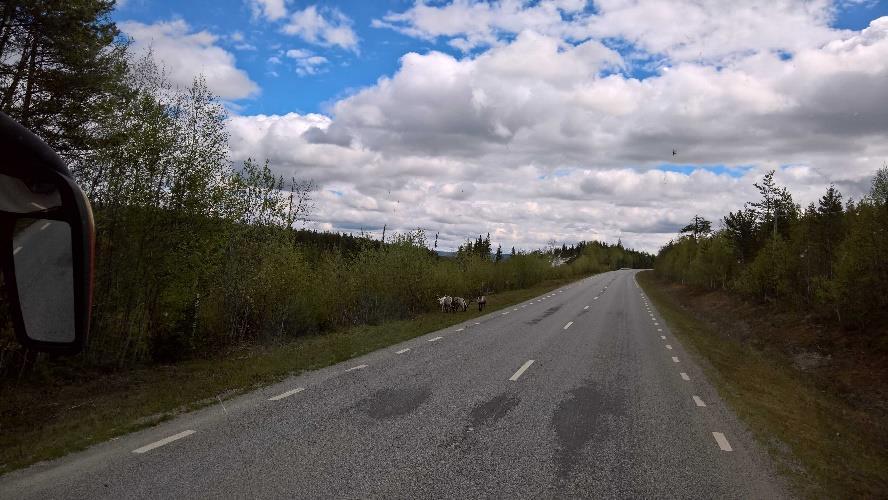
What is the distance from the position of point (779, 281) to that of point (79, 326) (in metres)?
36.0

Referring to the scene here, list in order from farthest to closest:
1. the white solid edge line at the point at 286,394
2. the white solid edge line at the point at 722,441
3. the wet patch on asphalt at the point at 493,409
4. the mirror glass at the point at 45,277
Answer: the white solid edge line at the point at 286,394 → the wet patch on asphalt at the point at 493,409 → the white solid edge line at the point at 722,441 → the mirror glass at the point at 45,277

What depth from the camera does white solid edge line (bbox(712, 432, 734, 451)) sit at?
7.29m

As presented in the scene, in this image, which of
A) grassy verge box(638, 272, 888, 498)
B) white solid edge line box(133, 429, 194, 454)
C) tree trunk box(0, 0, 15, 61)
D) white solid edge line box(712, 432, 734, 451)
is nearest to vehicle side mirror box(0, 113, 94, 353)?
white solid edge line box(133, 429, 194, 454)

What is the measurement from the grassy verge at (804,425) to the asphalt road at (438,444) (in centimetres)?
48

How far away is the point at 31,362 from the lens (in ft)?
34.9

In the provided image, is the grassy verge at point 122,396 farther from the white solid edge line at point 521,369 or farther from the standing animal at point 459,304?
the standing animal at point 459,304

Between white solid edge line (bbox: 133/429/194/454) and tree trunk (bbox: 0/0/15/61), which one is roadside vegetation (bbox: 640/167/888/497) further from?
tree trunk (bbox: 0/0/15/61)

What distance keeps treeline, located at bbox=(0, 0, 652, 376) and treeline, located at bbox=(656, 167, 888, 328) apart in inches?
854

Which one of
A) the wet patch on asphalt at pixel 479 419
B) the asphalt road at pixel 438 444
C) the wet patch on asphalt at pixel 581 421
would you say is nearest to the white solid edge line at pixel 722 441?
the asphalt road at pixel 438 444

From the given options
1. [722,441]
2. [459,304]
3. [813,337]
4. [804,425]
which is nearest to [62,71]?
[722,441]

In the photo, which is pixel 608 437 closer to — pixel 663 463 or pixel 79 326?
pixel 663 463

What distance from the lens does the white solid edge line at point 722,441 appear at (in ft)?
23.9

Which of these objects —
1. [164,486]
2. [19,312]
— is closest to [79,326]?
[19,312]

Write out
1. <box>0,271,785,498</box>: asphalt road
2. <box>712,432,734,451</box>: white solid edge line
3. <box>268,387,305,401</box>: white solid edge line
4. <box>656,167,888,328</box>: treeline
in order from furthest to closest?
1. <box>656,167,888,328</box>: treeline
2. <box>268,387,305,401</box>: white solid edge line
3. <box>712,432,734,451</box>: white solid edge line
4. <box>0,271,785,498</box>: asphalt road
